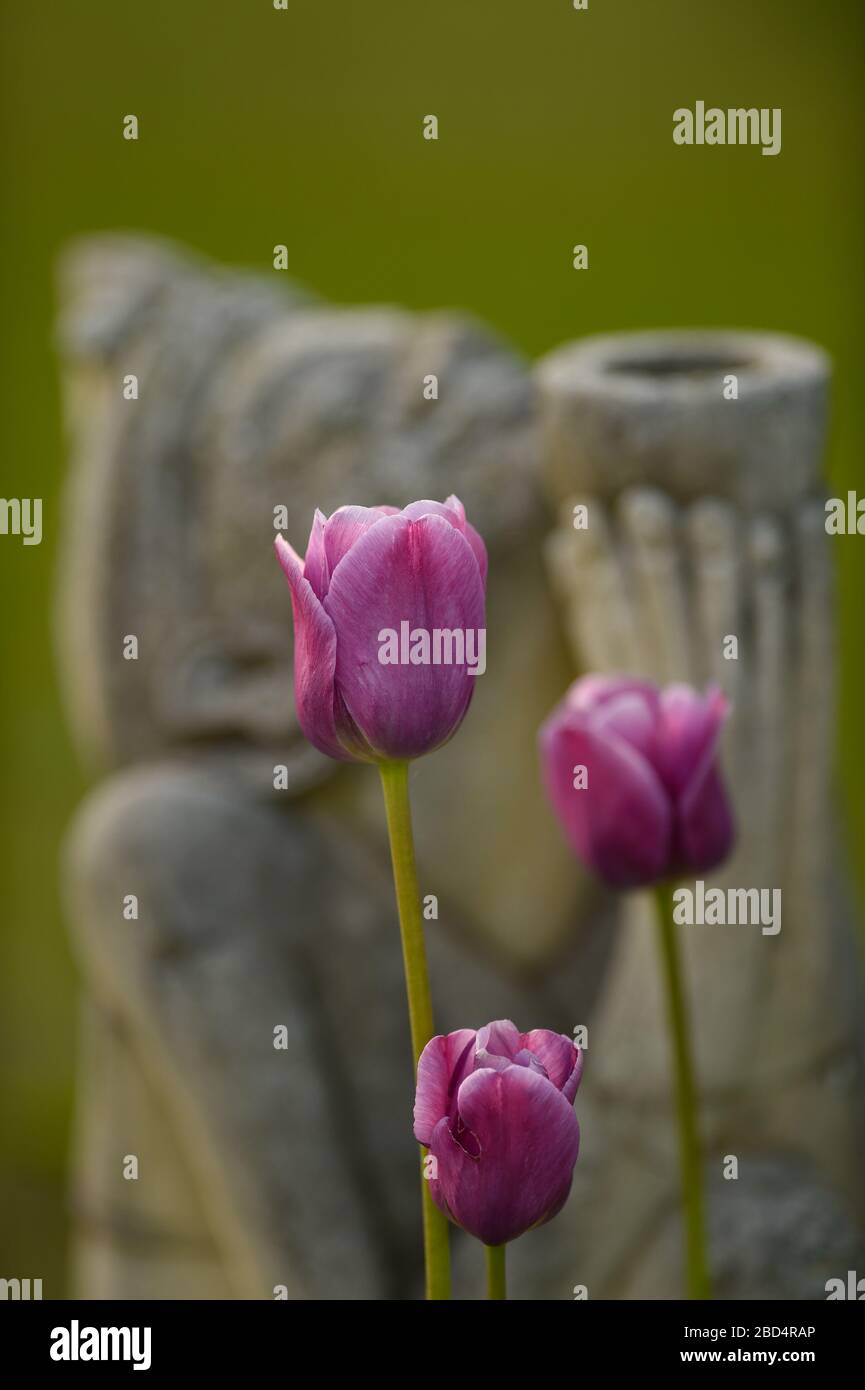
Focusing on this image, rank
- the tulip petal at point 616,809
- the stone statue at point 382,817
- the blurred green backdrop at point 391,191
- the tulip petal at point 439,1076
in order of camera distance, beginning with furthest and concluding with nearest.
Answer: the blurred green backdrop at point 391,191, the stone statue at point 382,817, the tulip petal at point 616,809, the tulip petal at point 439,1076

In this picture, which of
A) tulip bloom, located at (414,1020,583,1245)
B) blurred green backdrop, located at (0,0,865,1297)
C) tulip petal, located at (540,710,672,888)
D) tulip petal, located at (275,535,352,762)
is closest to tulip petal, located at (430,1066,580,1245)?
tulip bloom, located at (414,1020,583,1245)

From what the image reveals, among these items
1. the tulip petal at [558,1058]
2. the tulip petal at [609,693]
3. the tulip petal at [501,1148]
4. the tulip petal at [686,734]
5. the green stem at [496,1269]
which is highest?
the tulip petal at [609,693]

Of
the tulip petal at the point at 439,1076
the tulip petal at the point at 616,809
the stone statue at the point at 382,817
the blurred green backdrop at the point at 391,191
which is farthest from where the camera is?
the blurred green backdrop at the point at 391,191

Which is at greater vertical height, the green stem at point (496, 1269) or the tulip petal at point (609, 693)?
the tulip petal at point (609, 693)

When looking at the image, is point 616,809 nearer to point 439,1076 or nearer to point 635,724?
point 635,724

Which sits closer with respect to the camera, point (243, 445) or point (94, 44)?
point (243, 445)

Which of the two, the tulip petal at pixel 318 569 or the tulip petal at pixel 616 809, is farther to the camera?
the tulip petal at pixel 616 809

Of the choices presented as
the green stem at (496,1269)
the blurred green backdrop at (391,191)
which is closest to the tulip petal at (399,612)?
the green stem at (496,1269)

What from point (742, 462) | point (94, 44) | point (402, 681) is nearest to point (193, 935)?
point (742, 462)

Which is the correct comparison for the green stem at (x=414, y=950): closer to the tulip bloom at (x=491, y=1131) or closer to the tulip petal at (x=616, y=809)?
the tulip bloom at (x=491, y=1131)
